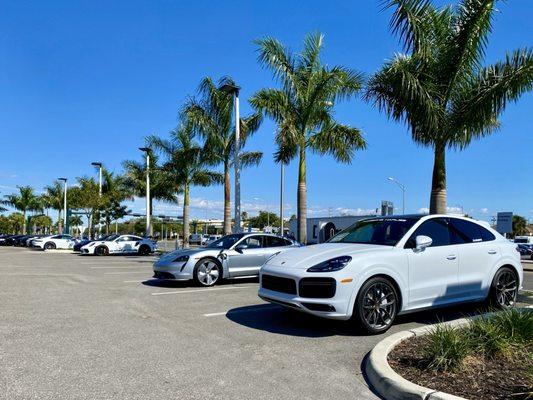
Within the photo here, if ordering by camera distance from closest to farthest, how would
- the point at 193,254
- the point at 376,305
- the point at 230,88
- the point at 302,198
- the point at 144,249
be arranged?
the point at 376,305 → the point at 193,254 → the point at 302,198 → the point at 230,88 → the point at 144,249

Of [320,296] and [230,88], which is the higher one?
[230,88]

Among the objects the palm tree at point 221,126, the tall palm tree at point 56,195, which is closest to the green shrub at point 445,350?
the palm tree at point 221,126

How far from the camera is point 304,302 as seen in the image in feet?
21.0

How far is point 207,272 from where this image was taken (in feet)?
38.7

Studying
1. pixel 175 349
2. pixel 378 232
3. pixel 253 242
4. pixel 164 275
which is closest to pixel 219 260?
pixel 253 242

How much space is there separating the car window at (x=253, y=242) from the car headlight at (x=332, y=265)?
20.3 ft

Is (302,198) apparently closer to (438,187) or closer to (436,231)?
(438,187)

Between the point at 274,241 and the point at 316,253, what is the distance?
6.25 meters

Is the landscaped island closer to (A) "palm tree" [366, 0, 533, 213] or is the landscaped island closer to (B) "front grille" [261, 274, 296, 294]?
(B) "front grille" [261, 274, 296, 294]

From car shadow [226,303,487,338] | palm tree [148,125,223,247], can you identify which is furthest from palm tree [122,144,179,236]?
car shadow [226,303,487,338]

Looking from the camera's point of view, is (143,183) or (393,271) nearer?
(393,271)

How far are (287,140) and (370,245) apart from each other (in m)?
12.0

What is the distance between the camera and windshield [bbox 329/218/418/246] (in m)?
7.27

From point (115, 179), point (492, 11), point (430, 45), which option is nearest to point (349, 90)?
point (430, 45)
